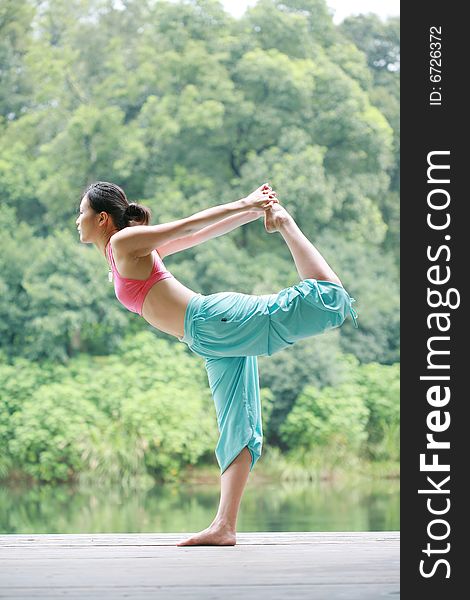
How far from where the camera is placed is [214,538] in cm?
232

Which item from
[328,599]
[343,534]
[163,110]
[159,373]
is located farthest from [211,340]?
[163,110]

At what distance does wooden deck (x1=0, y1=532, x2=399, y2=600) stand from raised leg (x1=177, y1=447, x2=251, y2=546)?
0.15 feet

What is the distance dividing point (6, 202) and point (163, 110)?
1551 millimetres

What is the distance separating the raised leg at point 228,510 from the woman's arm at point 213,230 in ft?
1.84

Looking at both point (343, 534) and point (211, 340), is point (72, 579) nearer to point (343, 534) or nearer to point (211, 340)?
point (211, 340)

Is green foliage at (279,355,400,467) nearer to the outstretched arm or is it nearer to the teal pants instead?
the teal pants

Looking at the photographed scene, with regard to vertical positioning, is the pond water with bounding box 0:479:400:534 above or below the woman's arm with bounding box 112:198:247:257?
below

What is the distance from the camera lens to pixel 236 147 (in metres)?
8.56

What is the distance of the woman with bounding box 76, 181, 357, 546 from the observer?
2299mm

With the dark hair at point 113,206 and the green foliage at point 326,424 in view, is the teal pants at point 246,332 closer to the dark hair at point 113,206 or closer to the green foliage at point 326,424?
Result: the dark hair at point 113,206

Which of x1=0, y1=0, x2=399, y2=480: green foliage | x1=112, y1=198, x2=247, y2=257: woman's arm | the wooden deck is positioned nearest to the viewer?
the wooden deck

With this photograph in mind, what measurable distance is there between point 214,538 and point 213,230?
78cm

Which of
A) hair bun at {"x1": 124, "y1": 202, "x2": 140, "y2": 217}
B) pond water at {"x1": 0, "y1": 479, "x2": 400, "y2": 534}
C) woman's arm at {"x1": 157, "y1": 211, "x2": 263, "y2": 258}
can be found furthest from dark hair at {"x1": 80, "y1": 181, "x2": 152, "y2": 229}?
pond water at {"x1": 0, "y1": 479, "x2": 400, "y2": 534}

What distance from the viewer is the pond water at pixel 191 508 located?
6.23m
